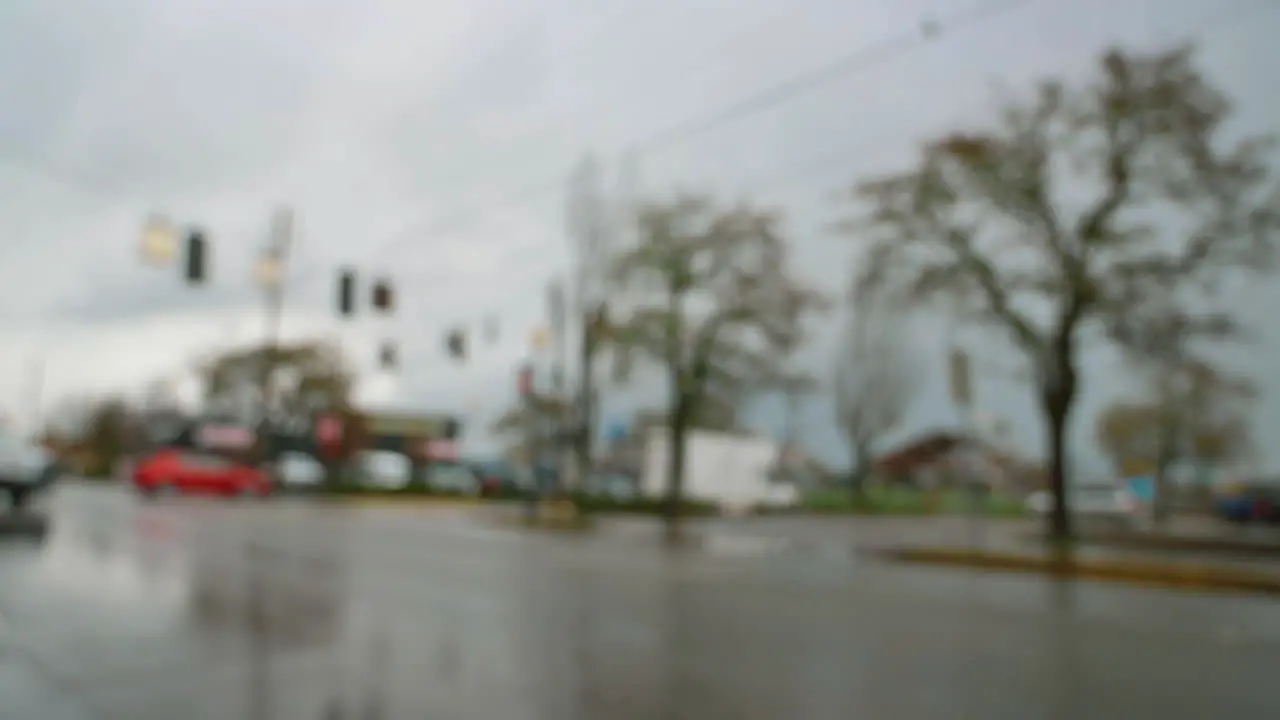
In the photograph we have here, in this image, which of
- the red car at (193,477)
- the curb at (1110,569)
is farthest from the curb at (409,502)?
the curb at (1110,569)

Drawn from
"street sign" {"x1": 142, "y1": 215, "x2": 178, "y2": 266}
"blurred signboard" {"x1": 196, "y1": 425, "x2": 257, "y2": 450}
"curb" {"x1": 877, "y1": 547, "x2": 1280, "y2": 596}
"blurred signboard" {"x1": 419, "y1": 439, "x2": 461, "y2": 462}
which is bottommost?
"curb" {"x1": 877, "y1": 547, "x2": 1280, "y2": 596}

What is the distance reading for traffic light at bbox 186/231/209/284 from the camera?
1855 centimetres

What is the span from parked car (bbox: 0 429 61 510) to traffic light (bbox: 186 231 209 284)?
21.7 ft

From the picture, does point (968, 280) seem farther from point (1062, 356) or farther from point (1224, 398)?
point (1224, 398)

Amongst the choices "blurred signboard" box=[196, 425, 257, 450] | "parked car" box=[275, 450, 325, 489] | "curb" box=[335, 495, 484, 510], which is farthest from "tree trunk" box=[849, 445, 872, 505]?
"blurred signboard" box=[196, 425, 257, 450]

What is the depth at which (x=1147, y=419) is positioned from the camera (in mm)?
60312

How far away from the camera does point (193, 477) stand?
36188 millimetres

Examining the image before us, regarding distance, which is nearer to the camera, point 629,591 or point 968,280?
point 629,591

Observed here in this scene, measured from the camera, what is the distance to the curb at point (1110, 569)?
15.6 metres

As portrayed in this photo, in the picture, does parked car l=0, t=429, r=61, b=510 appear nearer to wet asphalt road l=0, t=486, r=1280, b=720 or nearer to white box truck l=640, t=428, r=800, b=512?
wet asphalt road l=0, t=486, r=1280, b=720

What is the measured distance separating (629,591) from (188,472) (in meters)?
29.1

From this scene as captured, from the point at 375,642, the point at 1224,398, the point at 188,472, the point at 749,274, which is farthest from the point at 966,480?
the point at 1224,398

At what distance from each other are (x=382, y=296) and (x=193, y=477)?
17675 millimetres

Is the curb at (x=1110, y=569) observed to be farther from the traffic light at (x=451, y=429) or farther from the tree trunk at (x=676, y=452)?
the traffic light at (x=451, y=429)
